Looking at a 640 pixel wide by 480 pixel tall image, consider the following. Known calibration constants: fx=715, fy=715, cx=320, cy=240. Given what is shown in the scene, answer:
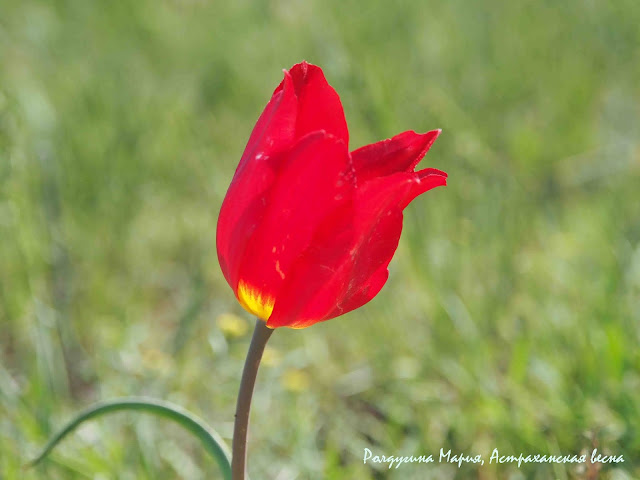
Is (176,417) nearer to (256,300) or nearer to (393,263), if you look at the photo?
(256,300)

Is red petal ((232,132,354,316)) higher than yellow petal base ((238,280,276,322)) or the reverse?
higher

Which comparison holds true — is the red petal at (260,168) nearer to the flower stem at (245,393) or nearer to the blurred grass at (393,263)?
the flower stem at (245,393)

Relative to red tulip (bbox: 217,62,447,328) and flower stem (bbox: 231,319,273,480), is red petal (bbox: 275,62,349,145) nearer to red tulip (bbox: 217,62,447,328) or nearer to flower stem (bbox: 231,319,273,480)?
red tulip (bbox: 217,62,447,328)

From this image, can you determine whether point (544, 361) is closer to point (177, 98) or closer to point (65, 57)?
point (177, 98)

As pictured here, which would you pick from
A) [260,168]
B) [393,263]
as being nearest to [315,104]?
[260,168]

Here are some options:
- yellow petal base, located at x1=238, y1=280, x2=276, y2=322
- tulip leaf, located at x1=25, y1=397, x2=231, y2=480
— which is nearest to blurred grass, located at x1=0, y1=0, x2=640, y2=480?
tulip leaf, located at x1=25, y1=397, x2=231, y2=480

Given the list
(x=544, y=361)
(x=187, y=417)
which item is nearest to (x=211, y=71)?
(x=544, y=361)

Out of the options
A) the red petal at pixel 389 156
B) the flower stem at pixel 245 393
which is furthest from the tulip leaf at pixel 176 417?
the red petal at pixel 389 156
